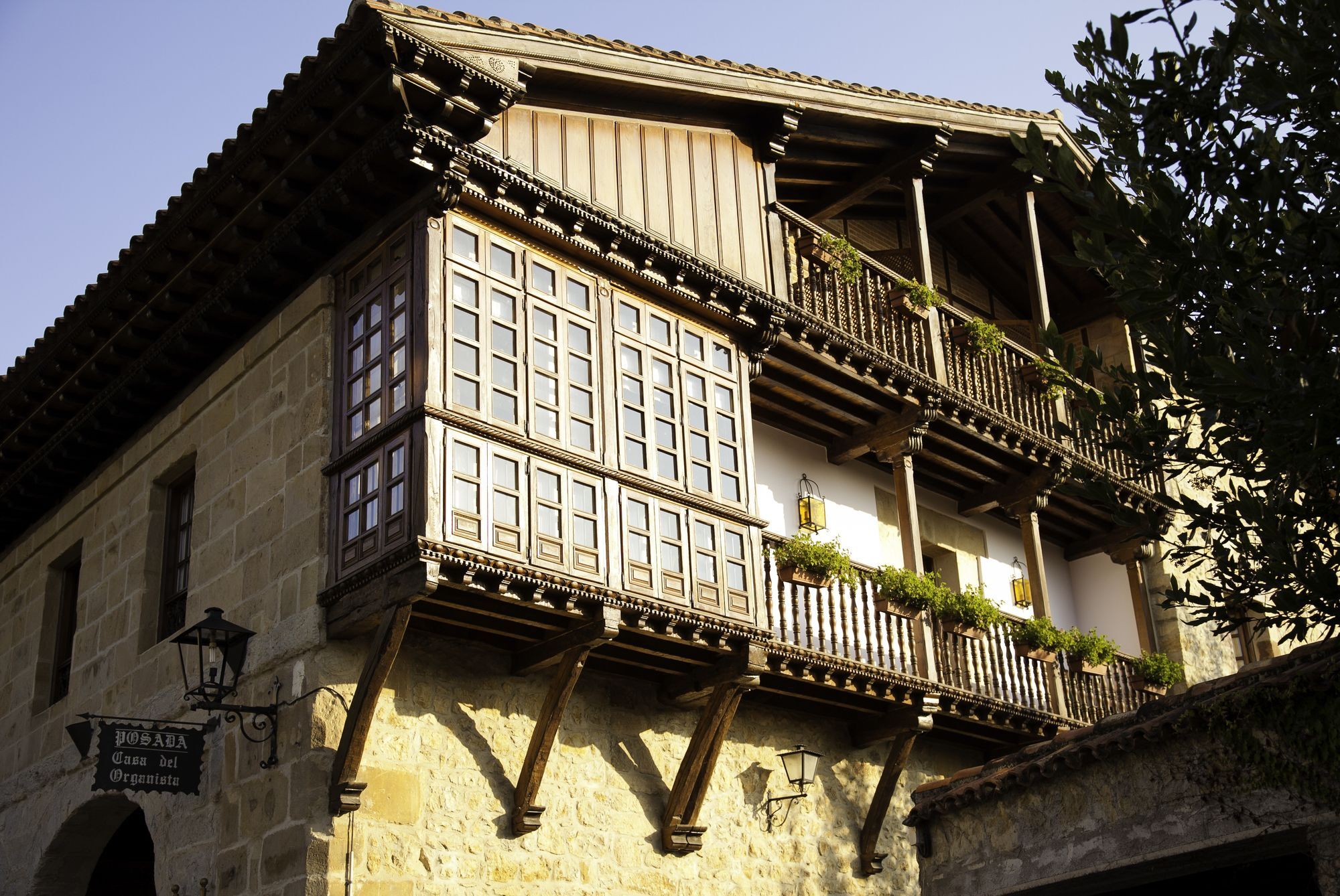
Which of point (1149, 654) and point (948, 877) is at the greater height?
point (1149, 654)

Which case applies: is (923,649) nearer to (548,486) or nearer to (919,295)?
(919,295)

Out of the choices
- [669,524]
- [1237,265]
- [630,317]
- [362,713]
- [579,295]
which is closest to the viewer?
[1237,265]

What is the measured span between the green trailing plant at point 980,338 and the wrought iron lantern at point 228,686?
7.67 metres

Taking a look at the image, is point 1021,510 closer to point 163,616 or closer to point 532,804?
point 532,804

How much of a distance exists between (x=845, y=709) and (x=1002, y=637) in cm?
178

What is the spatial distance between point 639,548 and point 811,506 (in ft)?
11.2

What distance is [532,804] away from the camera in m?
10.5

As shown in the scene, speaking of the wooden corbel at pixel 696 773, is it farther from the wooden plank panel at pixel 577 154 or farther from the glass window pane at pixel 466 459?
the wooden plank panel at pixel 577 154

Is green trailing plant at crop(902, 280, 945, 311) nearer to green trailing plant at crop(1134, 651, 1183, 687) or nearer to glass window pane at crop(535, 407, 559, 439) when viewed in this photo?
green trailing plant at crop(1134, 651, 1183, 687)

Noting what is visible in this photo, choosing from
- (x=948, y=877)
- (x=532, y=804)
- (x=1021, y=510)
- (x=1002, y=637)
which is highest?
(x=1021, y=510)

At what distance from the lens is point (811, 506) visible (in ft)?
46.0

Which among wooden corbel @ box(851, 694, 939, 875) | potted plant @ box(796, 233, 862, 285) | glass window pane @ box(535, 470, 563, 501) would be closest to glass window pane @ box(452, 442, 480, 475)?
glass window pane @ box(535, 470, 563, 501)

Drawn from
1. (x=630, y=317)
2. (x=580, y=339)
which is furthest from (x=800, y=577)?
(x=580, y=339)

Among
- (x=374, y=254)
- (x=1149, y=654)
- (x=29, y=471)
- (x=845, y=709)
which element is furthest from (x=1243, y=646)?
(x=29, y=471)
